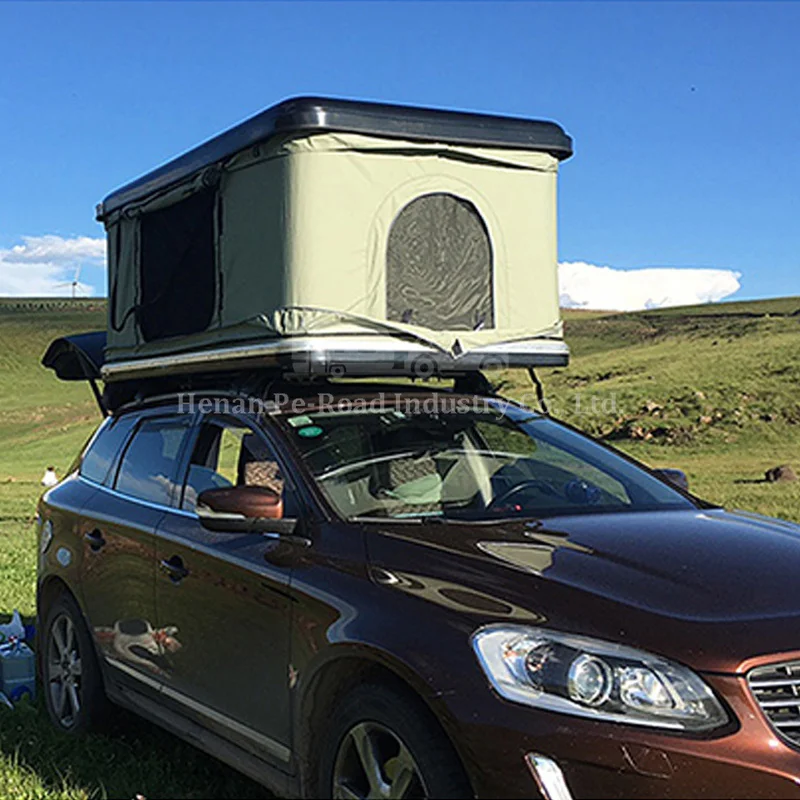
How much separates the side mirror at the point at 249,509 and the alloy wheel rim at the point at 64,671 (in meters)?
1.92

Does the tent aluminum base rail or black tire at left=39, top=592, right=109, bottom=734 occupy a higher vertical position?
the tent aluminum base rail

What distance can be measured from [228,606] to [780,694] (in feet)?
6.83

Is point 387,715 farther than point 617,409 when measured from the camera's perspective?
No

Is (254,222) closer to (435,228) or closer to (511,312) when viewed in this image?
(435,228)

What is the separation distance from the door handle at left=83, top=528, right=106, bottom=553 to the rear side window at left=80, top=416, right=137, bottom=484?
300 millimetres

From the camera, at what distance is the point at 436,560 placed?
3666mm

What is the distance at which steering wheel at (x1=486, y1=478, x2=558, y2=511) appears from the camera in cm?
457

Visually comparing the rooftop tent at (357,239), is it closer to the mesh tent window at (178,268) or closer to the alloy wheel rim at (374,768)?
the mesh tent window at (178,268)

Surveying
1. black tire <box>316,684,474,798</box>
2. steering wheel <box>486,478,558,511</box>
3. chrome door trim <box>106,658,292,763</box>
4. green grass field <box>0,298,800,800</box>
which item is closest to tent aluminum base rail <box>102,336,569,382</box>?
steering wheel <box>486,478,558,511</box>

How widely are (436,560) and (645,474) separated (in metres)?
1.77

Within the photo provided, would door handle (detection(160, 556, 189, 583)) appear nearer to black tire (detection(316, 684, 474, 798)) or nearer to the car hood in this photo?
the car hood

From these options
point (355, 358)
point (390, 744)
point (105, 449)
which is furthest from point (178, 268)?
point (390, 744)

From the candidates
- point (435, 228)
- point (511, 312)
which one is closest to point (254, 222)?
point (435, 228)

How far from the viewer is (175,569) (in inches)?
Result: 188
